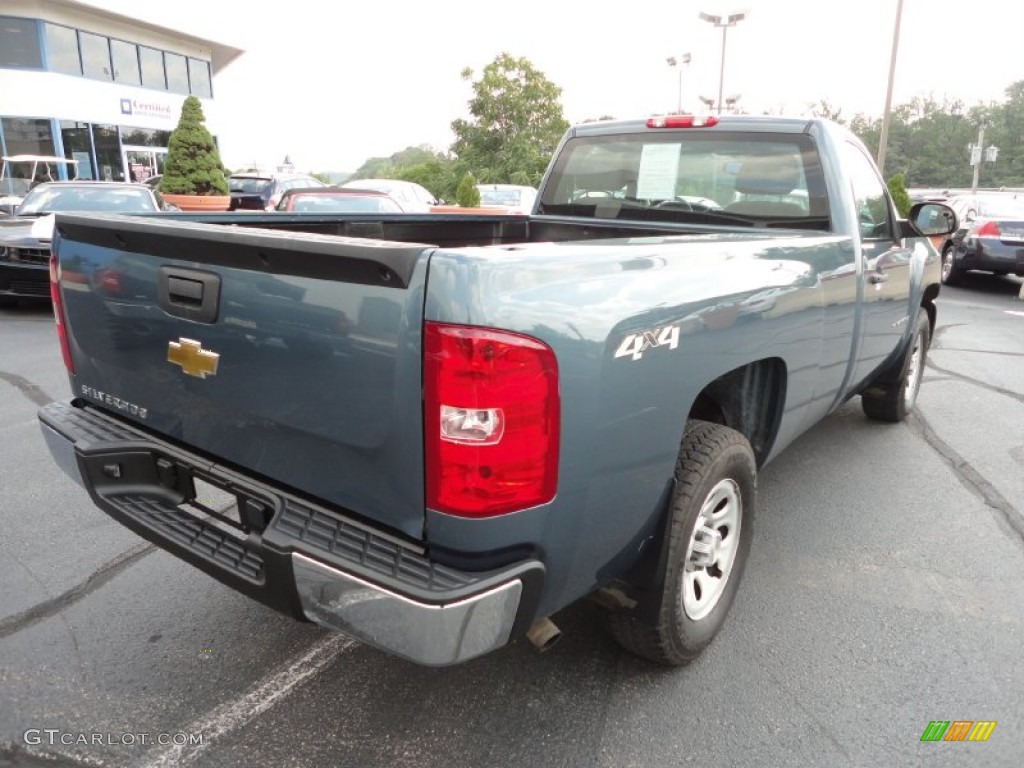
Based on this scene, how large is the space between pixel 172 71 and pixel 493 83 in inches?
606

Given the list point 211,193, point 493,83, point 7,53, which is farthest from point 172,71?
point 211,193

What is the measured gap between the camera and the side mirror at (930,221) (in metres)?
4.48

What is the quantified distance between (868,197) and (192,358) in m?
3.46

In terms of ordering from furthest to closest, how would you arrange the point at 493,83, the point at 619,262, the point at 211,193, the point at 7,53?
the point at 493,83
the point at 7,53
the point at 211,193
the point at 619,262

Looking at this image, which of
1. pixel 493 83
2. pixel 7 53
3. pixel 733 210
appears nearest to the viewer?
pixel 733 210

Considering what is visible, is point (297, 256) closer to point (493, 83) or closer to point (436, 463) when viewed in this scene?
point (436, 463)

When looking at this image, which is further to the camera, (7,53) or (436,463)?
(7,53)

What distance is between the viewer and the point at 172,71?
34.8 meters

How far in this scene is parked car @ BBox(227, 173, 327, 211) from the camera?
20234 millimetres

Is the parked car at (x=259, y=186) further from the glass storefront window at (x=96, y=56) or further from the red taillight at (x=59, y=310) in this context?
the red taillight at (x=59, y=310)

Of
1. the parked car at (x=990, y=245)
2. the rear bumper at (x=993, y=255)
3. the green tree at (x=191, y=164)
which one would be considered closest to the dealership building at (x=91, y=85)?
the green tree at (x=191, y=164)

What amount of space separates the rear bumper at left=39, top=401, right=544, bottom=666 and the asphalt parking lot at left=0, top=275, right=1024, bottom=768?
595mm

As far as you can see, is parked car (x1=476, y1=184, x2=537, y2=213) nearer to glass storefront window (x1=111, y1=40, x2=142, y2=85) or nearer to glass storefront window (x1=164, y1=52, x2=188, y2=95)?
glass storefront window (x1=111, y1=40, x2=142, y2=85)

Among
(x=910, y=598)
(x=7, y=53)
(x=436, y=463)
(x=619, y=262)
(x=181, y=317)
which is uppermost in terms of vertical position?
(x=7, y=53)
